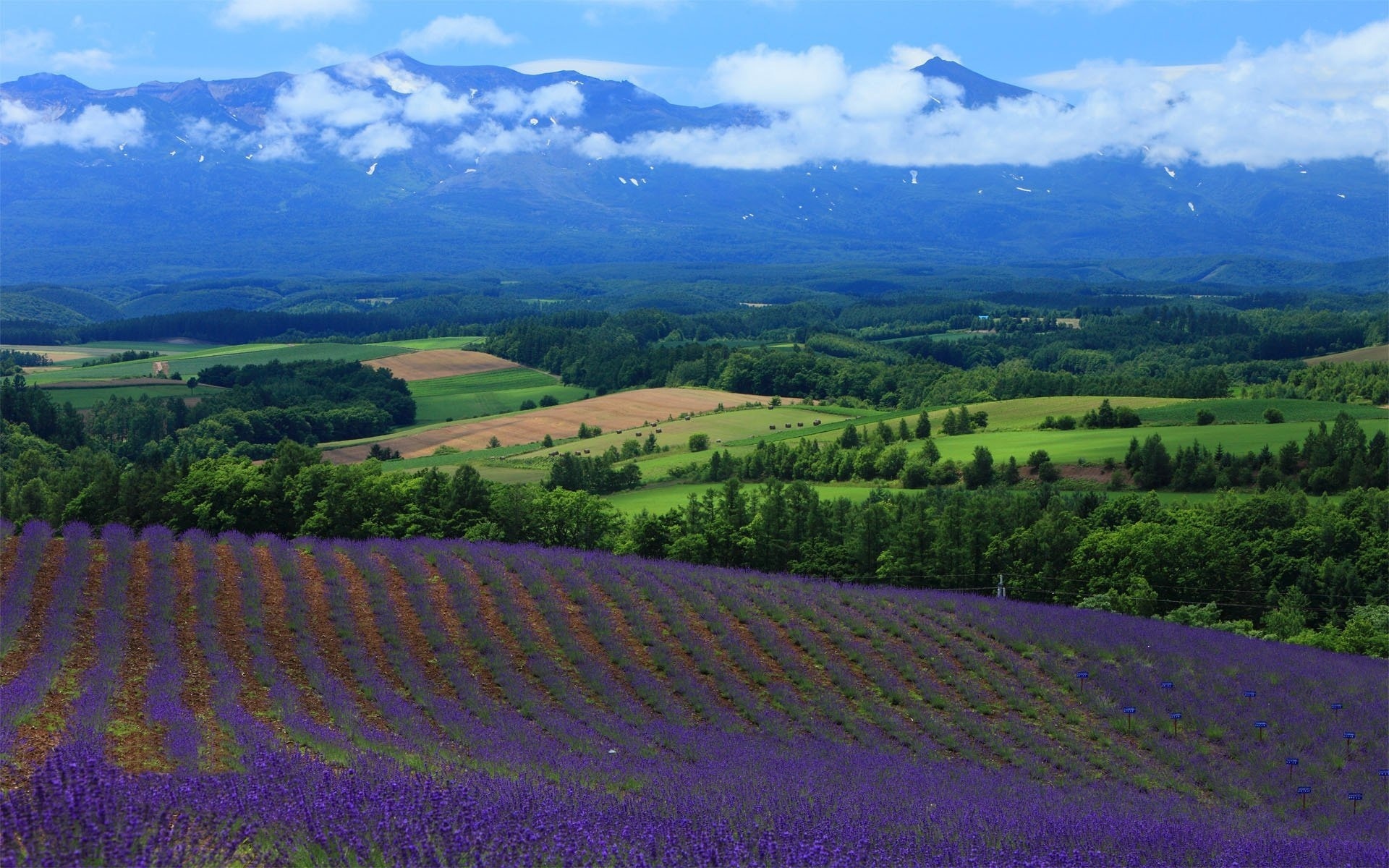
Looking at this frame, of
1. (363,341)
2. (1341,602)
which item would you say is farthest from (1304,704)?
(363,341)

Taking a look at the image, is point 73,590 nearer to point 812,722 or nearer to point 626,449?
point 812,722

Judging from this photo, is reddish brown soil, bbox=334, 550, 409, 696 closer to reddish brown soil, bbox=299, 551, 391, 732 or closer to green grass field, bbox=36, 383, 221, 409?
reddish brown soil, bbox=299, 551, 391, 732

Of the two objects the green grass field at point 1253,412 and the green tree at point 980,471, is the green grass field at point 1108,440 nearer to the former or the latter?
the green tree at point 980,471

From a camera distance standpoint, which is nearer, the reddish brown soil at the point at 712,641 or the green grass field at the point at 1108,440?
the reddish brown soil at the point at 712,641

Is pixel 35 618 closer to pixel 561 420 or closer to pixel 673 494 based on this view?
pixel 673 494

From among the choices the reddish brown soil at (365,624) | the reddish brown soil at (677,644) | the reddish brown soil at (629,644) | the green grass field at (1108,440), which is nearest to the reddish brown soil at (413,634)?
the reddish brown soil at (365,624)

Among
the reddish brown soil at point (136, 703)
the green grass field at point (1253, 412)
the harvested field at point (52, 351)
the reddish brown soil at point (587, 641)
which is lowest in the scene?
the green grass field at point (1253, 412)

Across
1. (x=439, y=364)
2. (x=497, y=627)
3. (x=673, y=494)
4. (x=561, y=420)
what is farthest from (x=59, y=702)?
(x=439, y=364)
